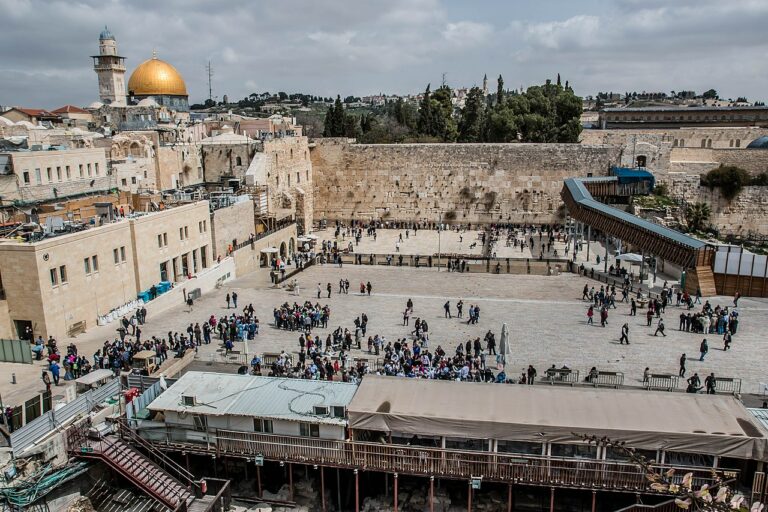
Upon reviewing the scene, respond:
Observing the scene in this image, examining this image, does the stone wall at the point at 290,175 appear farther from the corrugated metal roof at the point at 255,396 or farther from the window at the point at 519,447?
the window at the point at 519,447

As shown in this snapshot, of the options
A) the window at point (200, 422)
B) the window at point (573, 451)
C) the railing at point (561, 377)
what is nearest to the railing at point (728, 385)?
the railing at point (561, 377)

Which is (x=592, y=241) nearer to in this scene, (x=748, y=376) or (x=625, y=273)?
(x=625, y=273)

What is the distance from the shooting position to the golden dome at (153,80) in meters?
59.0

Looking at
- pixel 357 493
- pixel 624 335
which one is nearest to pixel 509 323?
pixel 624 335

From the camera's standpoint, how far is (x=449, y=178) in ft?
143

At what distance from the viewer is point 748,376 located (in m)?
16.5

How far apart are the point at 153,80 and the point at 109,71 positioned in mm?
5073

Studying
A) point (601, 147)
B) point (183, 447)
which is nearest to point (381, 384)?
point (183, 447)

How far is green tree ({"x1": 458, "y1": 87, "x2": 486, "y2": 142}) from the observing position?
55000 millimetres

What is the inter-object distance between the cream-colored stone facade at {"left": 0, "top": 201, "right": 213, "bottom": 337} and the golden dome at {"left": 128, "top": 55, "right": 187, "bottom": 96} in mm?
37586

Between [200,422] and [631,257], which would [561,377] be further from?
[631,257]

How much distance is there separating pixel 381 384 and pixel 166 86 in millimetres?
54398

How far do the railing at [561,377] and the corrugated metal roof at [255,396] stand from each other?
5.53 metres

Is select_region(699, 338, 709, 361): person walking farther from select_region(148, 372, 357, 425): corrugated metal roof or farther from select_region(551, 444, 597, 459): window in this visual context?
select_region(148, 372, 357, 425): corrugated metal roof
